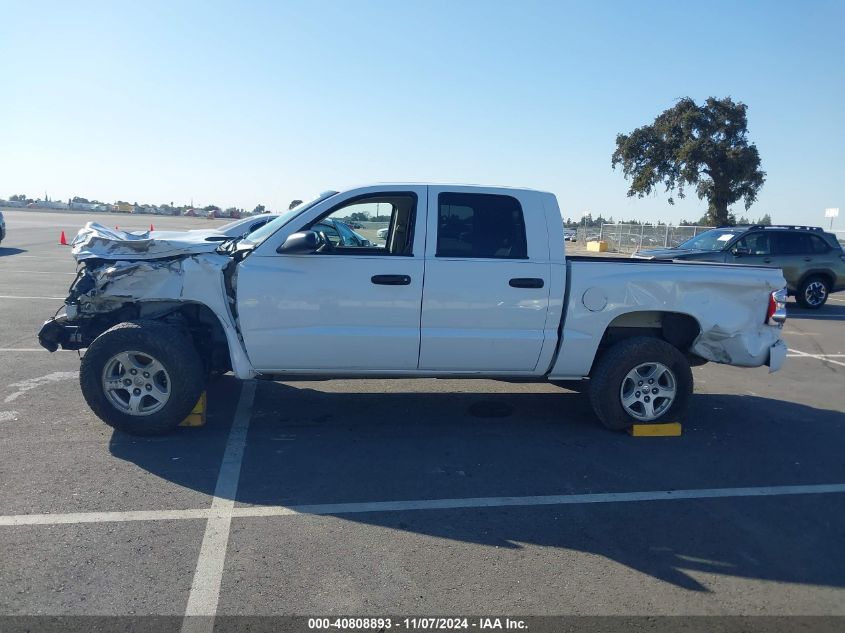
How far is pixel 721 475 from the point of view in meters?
4.92

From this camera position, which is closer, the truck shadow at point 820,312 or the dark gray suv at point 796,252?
the truck shadow at point 820,312

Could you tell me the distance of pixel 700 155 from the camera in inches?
1366

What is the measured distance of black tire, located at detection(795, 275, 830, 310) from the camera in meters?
14.3

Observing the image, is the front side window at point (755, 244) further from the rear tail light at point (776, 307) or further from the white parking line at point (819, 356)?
the rear tail light at point (776, 307)

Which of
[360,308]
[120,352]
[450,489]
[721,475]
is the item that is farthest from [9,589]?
[721,475]

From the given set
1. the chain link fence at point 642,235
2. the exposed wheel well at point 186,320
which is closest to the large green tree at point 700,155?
the chain link fence at point 642,235

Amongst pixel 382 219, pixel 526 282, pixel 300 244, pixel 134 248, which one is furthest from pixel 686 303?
pixel 134 248

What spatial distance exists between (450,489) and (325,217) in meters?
2.43

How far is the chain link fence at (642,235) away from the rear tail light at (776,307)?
26196 millimetres

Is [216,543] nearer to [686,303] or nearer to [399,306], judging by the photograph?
[399,306]

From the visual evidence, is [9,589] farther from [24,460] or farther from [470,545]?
[470,545]

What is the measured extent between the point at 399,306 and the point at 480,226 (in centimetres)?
96

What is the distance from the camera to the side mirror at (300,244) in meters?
5.01

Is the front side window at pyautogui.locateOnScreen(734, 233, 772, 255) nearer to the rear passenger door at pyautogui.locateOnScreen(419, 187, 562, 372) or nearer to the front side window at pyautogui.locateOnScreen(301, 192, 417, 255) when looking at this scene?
the rear passenger door at pyautogui.locateOnScreen(419, 187, 562, 372)
